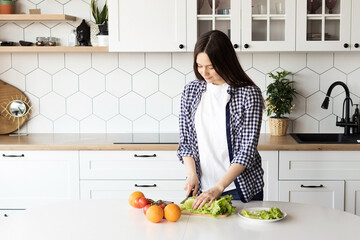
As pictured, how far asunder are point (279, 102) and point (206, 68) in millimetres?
1703

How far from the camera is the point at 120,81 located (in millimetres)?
4117

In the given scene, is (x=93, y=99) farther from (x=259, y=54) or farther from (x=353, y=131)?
(x=353, y=131)

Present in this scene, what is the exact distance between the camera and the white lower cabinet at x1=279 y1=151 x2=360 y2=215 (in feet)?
11.5

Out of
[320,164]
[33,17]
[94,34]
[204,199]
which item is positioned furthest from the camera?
[94,34]

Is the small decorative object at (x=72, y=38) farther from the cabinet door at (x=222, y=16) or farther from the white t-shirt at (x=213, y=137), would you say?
the white t-shirt at (x=213, y=137)

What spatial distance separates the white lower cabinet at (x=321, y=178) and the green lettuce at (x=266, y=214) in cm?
152

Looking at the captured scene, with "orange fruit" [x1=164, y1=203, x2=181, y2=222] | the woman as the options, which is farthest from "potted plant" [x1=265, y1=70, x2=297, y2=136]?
"orange fruit" [x1=164, y1=203, x2=181, y2=222]

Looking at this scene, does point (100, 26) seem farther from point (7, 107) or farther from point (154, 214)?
point (154, 214)

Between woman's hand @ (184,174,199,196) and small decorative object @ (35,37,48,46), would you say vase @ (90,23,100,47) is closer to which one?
small decorative object @ (35,37,48,46)

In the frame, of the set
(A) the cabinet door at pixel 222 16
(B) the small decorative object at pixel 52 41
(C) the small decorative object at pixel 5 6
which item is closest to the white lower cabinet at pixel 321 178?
(A) the cabinet door at pixel 222 16

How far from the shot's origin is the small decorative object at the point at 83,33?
3.90 metres

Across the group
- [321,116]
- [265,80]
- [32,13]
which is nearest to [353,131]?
[321,116]

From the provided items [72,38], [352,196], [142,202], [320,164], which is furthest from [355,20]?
[142,202]

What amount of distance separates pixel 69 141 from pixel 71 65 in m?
0.69
